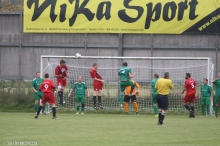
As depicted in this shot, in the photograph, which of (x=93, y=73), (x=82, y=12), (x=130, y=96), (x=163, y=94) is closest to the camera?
(x=163, y=94)

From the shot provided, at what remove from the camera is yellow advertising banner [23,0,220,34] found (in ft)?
88.0

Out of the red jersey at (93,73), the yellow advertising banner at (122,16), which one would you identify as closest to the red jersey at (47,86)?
the red jersey at (93,73)

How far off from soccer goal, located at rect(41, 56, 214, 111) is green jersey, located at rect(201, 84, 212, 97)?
110 cm

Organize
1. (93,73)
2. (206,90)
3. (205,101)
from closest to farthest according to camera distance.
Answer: (206,90), (205,101), (93,73)

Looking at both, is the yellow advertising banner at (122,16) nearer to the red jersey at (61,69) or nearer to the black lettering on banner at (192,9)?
the black lettering on banner at (192,9)

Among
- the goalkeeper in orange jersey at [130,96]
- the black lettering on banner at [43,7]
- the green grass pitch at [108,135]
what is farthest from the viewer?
the black lettering on banner at [43,7]

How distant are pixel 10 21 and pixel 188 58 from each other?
9.07 metres

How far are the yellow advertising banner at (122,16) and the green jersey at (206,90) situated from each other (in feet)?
10.5

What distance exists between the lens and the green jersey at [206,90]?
81.4 feet

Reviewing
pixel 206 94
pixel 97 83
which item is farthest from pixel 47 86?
pixel 206 94

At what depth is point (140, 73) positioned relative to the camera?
27062 mm

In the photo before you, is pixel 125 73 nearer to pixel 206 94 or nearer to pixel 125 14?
pixel 206 94

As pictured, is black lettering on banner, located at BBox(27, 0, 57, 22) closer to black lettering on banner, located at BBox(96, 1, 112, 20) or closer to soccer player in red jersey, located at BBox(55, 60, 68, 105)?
black lettering on banner, located at BBox(96, 1, 112, 20)

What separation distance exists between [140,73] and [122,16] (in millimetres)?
2854
